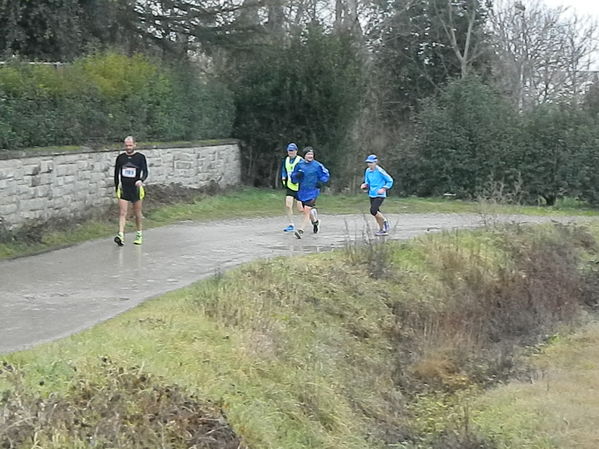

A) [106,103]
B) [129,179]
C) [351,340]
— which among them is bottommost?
[351,340]

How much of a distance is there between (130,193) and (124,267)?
2.38m

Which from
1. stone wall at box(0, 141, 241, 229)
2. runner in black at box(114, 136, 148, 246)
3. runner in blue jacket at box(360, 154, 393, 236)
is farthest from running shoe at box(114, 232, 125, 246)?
runner in blue jacket at box(360, 154, 393, 236)

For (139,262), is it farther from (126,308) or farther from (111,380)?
(111,380)

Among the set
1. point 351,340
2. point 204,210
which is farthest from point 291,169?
point 351,340

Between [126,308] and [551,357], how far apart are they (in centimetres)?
706

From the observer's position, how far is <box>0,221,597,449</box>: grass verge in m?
8.80

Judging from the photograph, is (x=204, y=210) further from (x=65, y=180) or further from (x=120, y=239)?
(x=120, y=239)

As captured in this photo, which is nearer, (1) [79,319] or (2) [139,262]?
(1) [79,319]

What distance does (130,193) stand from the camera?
1631cm

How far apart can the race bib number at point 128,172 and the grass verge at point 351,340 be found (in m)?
3.15

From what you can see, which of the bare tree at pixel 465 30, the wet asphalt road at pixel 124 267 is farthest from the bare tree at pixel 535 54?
the wet asphalt road at pixel 124 267

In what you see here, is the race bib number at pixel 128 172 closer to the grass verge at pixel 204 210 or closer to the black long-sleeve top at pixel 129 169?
the black long-sleeve top at pixel 129 169

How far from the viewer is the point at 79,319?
10.6 metres

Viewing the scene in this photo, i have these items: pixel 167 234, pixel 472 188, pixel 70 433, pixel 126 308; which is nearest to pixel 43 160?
pixel 167 234
